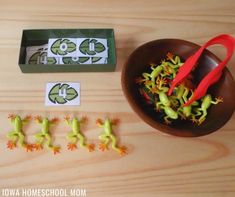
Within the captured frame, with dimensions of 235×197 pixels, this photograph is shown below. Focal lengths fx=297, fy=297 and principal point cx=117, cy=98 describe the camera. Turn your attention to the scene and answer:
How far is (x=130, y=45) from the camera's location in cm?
56

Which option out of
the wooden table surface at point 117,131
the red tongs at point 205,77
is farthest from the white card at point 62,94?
the red tongs at point 205,77

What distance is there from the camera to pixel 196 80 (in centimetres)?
52

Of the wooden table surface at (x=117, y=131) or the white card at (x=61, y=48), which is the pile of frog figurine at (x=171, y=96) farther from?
the white card at (x=61, y=48)

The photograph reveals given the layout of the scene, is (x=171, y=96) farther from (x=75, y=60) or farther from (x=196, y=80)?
(x=75, y=60)

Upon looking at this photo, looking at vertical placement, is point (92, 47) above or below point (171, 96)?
above

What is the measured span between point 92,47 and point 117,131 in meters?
0.17

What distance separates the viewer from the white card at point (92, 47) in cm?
54

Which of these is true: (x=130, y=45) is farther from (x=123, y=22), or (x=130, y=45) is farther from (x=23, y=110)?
(x=23, y=110)

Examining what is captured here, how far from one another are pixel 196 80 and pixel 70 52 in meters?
0.23

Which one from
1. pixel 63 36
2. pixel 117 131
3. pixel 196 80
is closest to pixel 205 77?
pixel 196 80

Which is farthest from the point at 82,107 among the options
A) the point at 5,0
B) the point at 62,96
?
the point at 5,0

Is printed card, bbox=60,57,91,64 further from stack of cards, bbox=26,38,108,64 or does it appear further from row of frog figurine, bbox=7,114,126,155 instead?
row of frog figurine, bbox=7,114,126,155

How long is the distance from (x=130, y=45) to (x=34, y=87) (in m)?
0.19

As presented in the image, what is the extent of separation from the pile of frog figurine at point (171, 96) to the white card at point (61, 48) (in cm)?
14
